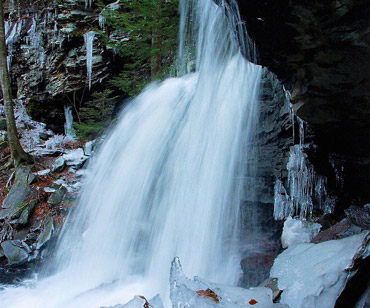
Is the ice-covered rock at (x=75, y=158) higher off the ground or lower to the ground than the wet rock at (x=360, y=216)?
lower

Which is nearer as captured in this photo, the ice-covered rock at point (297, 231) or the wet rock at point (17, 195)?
the ice-covered rock at point (297, 231)

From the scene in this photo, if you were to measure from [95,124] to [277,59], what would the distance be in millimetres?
6565

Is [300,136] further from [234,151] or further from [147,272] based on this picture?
[147,272]

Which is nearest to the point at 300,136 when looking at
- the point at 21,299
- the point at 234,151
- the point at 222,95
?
the point at 234,151

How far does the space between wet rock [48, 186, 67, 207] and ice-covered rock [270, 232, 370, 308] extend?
17.4ft

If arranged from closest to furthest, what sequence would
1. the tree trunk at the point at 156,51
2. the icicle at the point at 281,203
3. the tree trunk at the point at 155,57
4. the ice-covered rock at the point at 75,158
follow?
the icicle at the point at 281,203, the ice-covered rock at the point at 75,158, the tree trunk at the point at 156,51, the tree trunk at the point at 155,57

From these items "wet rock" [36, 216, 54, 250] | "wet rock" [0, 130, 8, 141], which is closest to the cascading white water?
"wet rock" [36, 216, 54, 250]

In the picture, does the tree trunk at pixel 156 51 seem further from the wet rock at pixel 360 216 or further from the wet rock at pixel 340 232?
the wet rock at pixel 340 232

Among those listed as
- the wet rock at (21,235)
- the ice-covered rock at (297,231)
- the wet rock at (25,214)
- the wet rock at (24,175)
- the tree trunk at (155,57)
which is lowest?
the wet rock at (21,235)

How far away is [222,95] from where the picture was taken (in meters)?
5.75

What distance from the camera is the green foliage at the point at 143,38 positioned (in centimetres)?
845

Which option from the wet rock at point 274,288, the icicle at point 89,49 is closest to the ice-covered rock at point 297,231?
the wet rock at point 274,288

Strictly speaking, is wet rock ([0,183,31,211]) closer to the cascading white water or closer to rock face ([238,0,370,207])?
the cascading white water

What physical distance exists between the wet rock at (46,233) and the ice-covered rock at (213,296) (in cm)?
419
